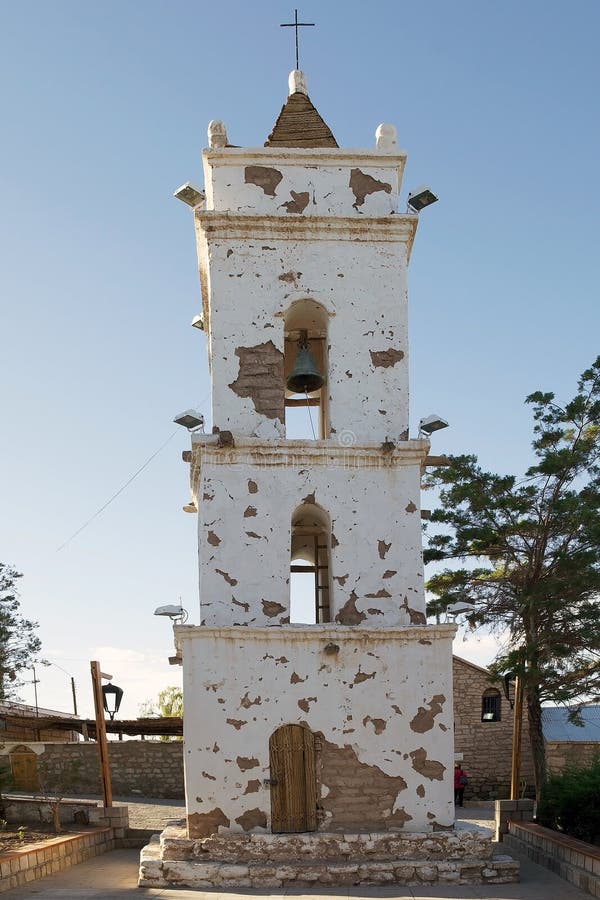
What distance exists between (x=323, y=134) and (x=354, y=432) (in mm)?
4757

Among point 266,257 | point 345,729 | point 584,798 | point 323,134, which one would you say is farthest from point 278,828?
point 323,134

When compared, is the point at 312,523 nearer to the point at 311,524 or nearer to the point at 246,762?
the point at 311,524

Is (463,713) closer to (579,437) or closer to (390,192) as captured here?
(579,437)

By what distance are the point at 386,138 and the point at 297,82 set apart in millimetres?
2488

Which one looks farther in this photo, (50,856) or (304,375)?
(304,375)

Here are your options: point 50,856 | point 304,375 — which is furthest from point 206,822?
point 304,375

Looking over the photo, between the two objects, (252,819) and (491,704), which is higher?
(252,819)

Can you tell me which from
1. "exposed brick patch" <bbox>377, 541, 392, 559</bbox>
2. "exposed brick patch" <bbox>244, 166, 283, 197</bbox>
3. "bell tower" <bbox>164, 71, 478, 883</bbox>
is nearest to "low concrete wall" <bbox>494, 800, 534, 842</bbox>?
"bell tower" <bbox>164, 71, 478, 883</bbox>

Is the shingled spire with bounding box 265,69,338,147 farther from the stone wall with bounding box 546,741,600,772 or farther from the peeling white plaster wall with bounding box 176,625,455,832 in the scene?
the stone wall with bounding box 546,741,600,772

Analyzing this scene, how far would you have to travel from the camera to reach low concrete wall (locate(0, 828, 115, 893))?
42.3 ft

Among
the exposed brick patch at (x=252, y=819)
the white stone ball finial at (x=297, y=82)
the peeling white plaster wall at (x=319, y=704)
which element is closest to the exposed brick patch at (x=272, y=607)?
the peeling white plaster wall at (x=319, y=704)

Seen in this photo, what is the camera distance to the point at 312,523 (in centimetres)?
1617

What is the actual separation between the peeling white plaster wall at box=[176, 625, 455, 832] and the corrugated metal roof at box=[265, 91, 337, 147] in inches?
284

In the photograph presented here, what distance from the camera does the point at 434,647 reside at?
13883mm
